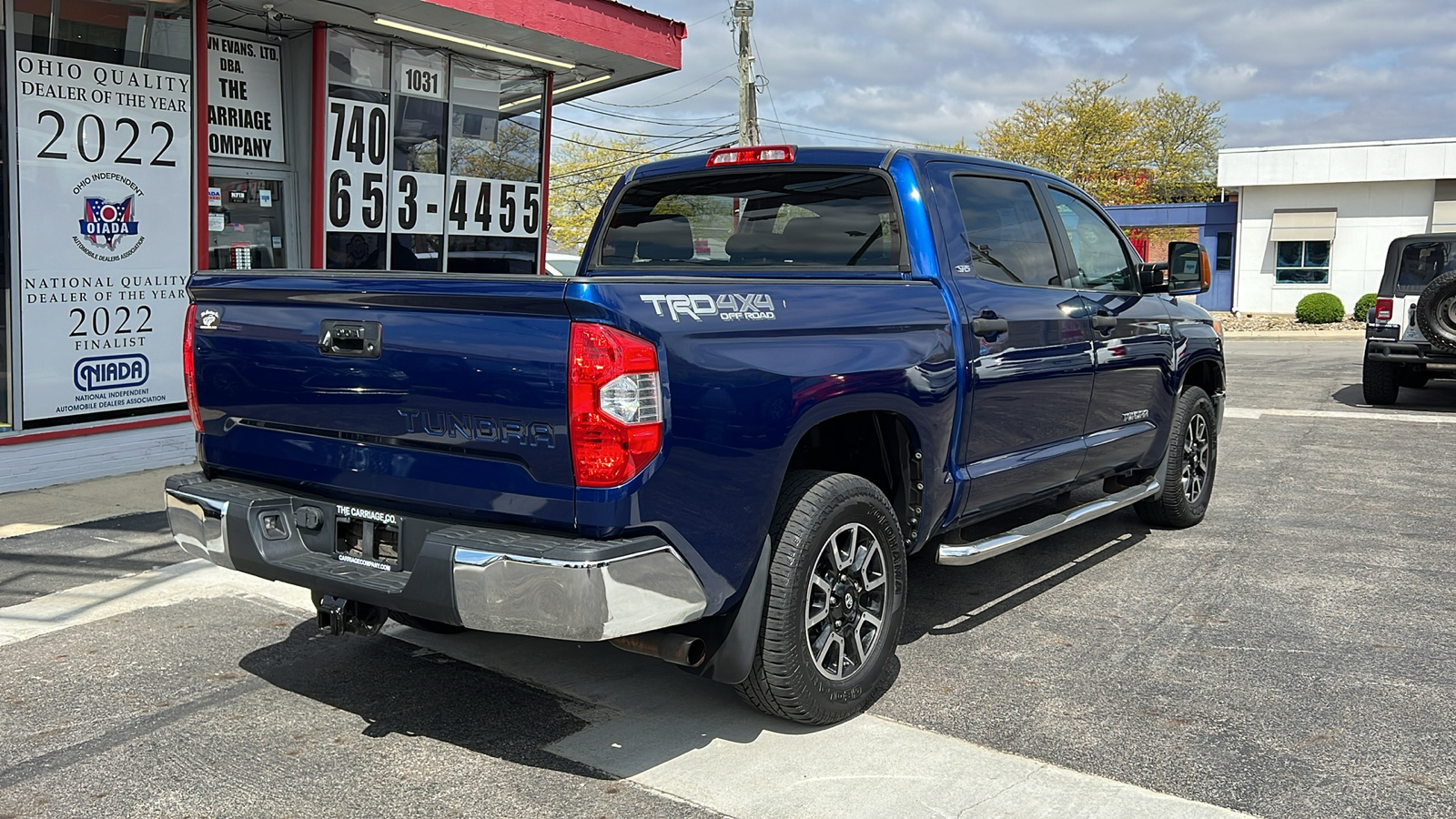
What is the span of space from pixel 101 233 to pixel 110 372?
3.22 feet

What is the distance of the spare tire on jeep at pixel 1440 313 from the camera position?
37.4 ft

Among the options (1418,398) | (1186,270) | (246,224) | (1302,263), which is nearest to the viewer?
(1186,270)

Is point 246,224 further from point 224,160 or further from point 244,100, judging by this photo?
point 244,100

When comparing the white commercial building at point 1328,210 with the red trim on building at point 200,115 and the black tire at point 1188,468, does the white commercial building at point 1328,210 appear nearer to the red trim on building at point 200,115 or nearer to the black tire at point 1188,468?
the black tire at point 1188,468

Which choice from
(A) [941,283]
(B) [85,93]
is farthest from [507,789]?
(B) [85,93]

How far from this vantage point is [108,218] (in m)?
8.54

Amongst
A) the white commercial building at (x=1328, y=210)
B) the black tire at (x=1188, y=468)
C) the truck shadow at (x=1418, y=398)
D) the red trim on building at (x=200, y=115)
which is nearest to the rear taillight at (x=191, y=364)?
the black tire at (x=1188, y=468)

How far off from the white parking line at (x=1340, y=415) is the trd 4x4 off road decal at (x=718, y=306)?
10065 mm

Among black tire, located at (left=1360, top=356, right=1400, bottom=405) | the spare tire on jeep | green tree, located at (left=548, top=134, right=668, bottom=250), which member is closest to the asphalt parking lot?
the spare tire on jeep

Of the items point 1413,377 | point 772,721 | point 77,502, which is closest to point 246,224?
point 77,502

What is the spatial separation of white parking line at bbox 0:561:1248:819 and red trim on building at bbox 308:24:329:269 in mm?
5825

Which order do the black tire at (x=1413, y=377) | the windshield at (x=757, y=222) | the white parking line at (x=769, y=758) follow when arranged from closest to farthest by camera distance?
the white parking line at (x=769, y=758) → the windshield at (x=757, y=222) → the black tire at (x=1413, y=377)

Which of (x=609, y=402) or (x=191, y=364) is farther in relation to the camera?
(x=191, y=364)

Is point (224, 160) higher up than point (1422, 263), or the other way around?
point (224, 160)
